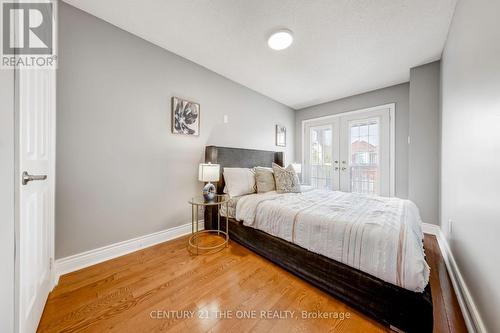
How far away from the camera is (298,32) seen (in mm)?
2021

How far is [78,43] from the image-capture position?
1.75 metres

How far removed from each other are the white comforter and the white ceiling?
192 centimetres

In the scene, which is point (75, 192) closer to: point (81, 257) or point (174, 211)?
point (81, 257)

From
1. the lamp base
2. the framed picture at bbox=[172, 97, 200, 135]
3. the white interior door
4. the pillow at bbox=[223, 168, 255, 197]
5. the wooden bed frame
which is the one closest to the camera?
the white interior door

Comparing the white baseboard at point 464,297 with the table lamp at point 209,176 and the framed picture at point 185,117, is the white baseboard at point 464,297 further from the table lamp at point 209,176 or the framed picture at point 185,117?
the framed picture at point 185,117

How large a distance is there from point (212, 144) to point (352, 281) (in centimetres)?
241

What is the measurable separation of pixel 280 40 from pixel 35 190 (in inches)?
98.3

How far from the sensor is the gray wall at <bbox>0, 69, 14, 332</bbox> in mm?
729

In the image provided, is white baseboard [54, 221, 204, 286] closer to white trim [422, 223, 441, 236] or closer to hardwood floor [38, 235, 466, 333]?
hardwood floor [38, 235, 466, 333]

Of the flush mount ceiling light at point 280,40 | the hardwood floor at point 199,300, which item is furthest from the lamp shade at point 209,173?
the flush mount ceiling light at point 280,40

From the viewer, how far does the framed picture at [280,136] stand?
4.26 m

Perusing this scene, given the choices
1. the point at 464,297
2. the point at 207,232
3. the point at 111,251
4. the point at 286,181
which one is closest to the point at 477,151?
the point at 464,297

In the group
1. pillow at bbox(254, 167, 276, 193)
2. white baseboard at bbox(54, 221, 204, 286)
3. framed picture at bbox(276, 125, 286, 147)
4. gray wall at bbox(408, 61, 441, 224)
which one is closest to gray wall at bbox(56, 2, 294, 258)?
white baseboard at bbox(54, 221, 204, 286)

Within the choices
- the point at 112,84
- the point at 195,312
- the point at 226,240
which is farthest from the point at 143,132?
the point at 195,312
